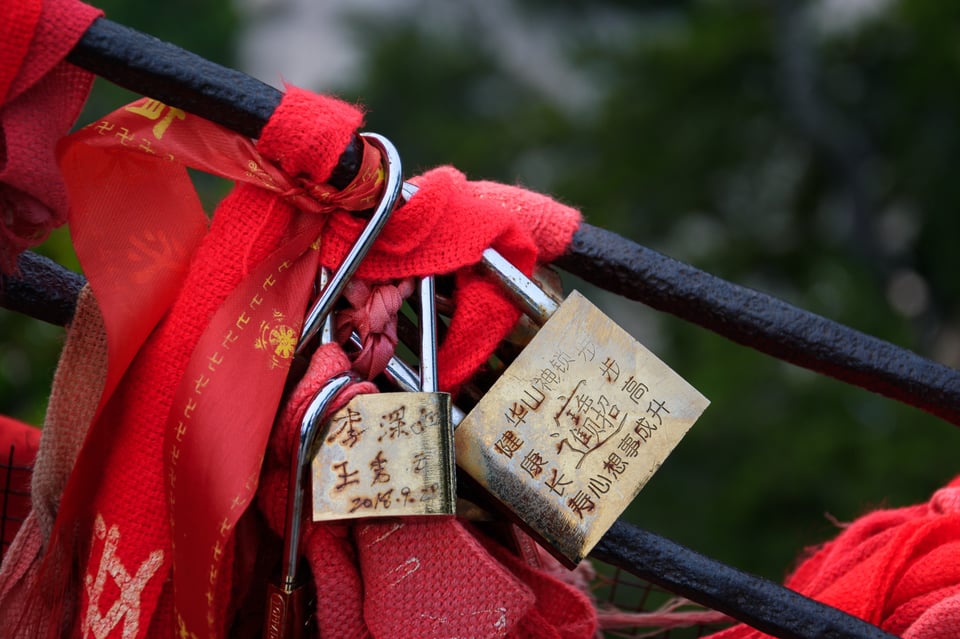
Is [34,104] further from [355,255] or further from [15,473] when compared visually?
[15,473]

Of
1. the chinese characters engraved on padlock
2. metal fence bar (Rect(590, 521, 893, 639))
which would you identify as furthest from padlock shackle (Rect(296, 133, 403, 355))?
metal fence bar (Rect(590, 521, 893, 639))

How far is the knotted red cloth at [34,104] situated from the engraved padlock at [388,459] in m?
0.20

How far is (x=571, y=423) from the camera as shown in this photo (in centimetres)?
59

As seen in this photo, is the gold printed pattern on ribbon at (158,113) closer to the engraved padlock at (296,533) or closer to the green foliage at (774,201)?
the engraved padlock at (296,533)

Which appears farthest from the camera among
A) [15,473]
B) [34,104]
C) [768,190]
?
[768,190]

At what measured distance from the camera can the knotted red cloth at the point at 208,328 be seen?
57 cm

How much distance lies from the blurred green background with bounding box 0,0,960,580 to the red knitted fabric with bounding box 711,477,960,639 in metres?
1.76

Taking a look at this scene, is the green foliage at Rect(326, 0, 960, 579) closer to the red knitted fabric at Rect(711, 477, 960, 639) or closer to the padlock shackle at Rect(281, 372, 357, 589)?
the red knitted fabric at Rect(711, 477, 960, 639)

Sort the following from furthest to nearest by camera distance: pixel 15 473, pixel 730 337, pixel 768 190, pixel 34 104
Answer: pixel 768 190
pixel 15 473
pixel 730 337
pixel 34 104

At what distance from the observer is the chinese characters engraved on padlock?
1.89 feet

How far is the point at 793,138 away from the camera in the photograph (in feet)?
14.5

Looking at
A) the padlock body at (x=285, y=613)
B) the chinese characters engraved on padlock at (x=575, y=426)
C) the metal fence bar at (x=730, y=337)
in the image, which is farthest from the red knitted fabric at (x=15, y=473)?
the chinese characters engraved on padlock at (x=575, y=426)

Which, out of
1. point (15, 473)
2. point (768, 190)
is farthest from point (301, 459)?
point (768, 190)

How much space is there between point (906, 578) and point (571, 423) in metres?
0.30
